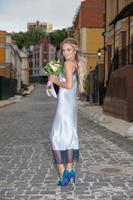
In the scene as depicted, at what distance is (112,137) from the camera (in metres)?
16.5

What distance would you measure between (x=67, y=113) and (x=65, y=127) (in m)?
0.20

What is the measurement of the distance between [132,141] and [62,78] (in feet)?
25.2

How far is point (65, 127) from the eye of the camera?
24.8ft

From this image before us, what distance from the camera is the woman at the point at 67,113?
7531 mm

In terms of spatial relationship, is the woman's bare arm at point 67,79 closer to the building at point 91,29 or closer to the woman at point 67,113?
the woman at point 67,113

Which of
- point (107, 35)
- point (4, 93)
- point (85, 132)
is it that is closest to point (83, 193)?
point (85, 132)

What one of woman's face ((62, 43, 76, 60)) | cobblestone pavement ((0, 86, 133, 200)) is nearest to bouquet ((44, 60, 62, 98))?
woman's face ((62, 43, 76, 60))

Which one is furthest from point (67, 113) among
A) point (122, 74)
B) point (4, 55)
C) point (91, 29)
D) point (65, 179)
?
point (4, 55)

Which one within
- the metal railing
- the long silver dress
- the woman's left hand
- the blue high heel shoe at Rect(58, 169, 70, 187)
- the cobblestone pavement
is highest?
the metal railing

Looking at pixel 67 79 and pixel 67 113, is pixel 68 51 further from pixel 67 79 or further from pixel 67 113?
pixel 67 113

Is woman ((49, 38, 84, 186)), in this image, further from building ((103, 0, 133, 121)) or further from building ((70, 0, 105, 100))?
building ((70, 0, 105, 100))

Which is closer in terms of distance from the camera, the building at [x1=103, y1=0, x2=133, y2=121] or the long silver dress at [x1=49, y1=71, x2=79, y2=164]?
the long silver dress at [x1=49, y1=71, x2=79, y2=164]

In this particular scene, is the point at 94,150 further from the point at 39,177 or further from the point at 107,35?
the point at 107,35

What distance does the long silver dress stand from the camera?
755cm
